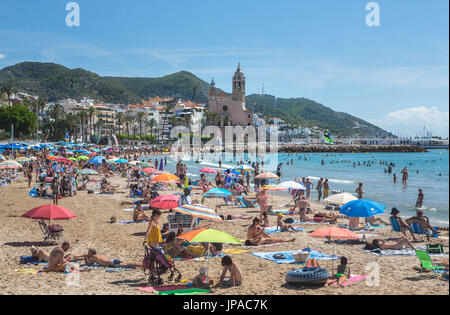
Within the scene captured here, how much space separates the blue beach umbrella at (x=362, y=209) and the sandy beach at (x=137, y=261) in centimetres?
90

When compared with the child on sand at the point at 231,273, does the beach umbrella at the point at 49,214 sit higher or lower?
higher

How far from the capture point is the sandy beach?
22.8 feet

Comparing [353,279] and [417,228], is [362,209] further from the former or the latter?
[353,279]

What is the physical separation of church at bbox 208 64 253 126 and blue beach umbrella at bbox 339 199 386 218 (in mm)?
115520

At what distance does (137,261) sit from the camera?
8922 mm

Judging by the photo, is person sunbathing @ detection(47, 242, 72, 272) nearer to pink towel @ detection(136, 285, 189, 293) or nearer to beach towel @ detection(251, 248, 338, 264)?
pink towel @ detection(136, 285, 189, 293)

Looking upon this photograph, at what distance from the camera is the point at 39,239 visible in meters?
10.7

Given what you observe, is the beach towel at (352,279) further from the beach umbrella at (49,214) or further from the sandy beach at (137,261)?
the beach umbrella at (49,214)

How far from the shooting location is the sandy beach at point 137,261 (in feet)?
22.8

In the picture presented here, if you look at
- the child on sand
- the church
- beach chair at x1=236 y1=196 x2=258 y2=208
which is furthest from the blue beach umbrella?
the church

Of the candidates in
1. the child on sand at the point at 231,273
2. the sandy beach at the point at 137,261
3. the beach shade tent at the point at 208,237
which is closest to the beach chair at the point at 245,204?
the sandy beach at the point at 137,261

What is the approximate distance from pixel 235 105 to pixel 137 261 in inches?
4664
